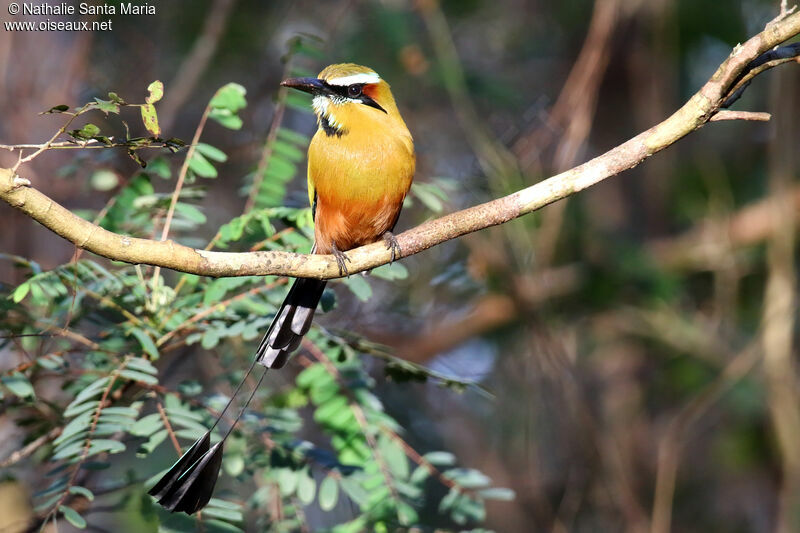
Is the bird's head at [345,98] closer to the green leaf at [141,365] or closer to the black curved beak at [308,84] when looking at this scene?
the black curved beak at [308,84]

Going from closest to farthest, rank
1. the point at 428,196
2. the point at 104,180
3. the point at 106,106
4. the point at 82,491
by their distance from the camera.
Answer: the point at 106,106 → the point at 82,491 → the point at 428,196 → the point at 104,180

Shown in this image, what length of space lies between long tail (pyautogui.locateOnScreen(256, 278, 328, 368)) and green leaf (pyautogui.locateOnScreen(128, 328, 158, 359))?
1.22 feet

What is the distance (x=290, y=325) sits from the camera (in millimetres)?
2668

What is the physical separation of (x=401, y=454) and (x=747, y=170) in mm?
4249

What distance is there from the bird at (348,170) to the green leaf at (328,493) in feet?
1.31

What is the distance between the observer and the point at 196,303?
2596 millimetres

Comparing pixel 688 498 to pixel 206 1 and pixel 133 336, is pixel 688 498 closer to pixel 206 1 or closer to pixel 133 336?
pixel 133 336

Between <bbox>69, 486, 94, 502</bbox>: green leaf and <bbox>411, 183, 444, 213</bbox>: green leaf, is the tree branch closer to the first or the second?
<bbox>411, 183, 444, 213</bbox>: green leaf

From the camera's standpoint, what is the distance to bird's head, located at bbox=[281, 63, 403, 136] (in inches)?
123

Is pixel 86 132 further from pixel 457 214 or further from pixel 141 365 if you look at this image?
pixel 457 214

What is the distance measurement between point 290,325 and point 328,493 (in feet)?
1.76

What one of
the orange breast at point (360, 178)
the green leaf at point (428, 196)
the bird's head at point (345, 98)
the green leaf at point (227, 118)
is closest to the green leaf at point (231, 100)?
the green leaf at point (227, 118)

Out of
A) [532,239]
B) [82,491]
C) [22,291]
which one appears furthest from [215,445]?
[532,239]

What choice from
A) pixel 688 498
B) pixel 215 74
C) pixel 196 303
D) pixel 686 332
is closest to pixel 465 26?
pixel 215 74
